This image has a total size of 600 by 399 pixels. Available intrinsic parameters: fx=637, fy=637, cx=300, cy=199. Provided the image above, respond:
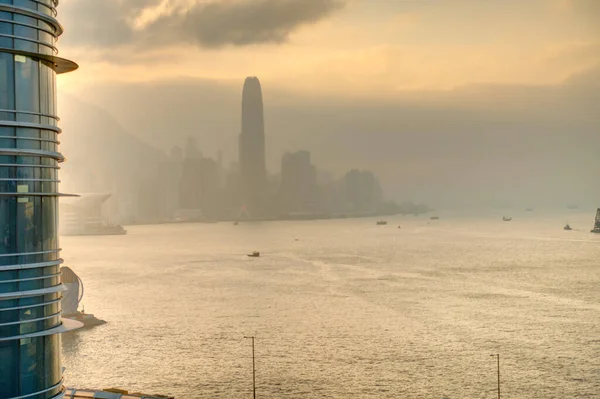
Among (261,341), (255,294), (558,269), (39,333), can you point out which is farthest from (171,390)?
(558,269)

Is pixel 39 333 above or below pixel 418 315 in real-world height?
above

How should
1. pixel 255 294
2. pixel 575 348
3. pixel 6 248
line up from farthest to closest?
pixel 255 294, pixel 575 348, pixel 6 248

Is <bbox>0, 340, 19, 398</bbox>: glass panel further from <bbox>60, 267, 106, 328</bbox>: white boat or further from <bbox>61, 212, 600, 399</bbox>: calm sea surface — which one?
<bbox>60, 267, 106, 328</bbox>: white boat

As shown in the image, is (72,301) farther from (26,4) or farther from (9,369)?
(26,4)

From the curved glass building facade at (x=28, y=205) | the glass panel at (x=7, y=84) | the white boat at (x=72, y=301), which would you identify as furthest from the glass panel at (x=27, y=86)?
the white boat at (x=72, y=301)

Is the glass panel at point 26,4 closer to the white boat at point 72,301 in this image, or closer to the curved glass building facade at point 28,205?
the curved glass building facade at point 28,205

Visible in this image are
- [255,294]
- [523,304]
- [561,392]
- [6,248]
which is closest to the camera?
[6,248]

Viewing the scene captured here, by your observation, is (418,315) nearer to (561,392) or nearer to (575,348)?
(575,348)
